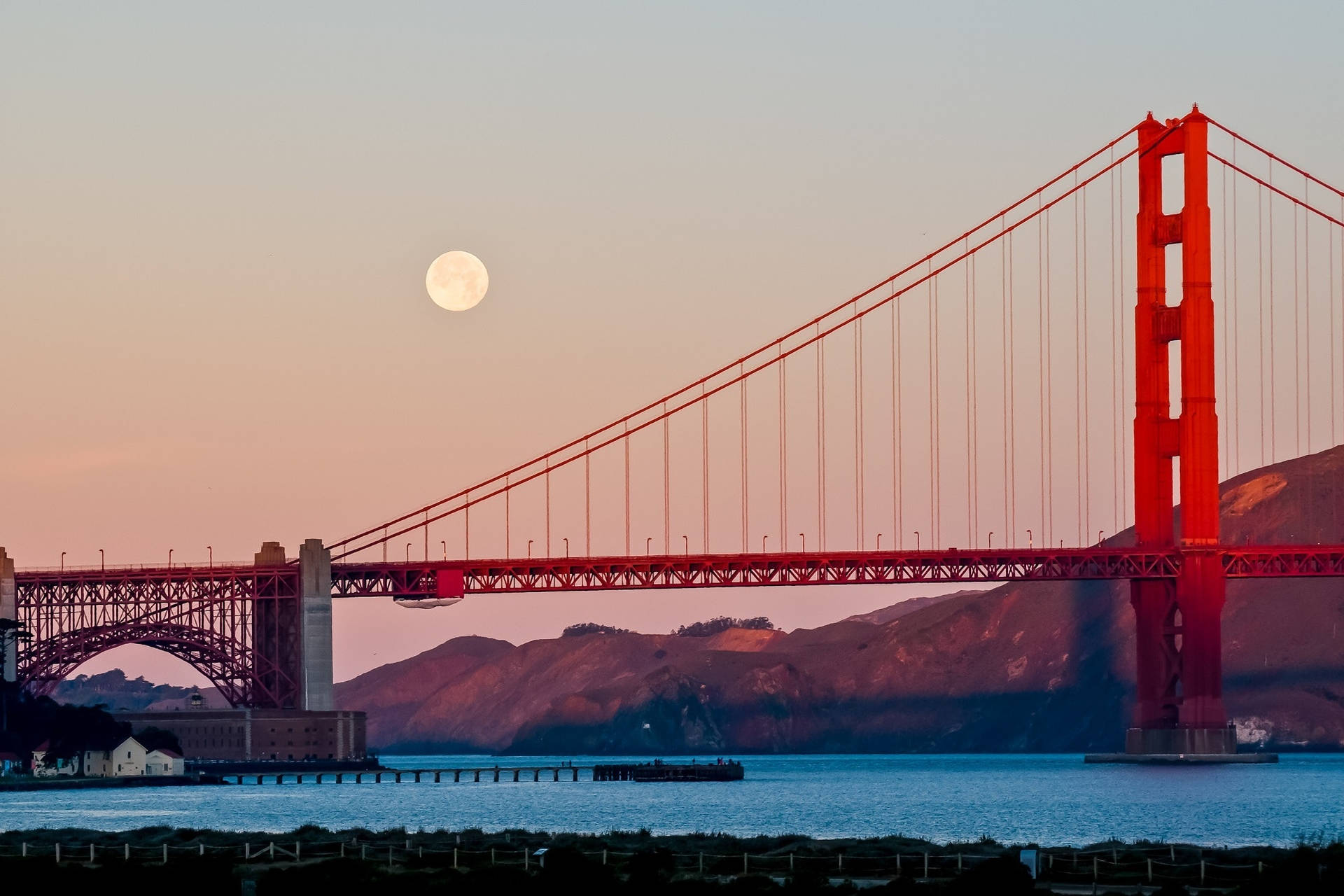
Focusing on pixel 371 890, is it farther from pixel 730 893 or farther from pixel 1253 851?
pixel 1253 851

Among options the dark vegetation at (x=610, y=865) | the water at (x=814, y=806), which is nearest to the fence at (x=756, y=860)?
the dark vegetation at (x=610, y=865)

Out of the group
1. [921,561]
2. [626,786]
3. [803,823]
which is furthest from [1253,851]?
[626,786]

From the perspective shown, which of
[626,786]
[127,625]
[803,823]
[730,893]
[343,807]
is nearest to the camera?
[730,893]

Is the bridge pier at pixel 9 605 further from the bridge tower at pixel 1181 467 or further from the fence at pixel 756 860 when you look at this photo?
the fence at pixel 756 860

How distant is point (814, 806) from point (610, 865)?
4662cm

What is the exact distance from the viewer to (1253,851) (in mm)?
50375

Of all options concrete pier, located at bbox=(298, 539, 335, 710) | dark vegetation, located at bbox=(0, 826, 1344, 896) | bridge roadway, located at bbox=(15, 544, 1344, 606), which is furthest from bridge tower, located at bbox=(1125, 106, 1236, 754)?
dark vegetation, located at bbox=(0, 826, 1344, 896)

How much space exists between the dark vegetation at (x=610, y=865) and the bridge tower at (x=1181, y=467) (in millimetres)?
54671

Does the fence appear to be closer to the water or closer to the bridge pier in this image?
the water

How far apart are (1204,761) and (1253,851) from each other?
6182 cm

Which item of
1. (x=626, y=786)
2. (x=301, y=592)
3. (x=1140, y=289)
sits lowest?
(x=626, y=786)

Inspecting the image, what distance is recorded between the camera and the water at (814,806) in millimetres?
72812

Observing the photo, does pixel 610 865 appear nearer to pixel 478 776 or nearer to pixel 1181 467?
pixel 1181 467

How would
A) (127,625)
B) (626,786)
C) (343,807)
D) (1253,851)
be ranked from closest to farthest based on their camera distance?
(1253,851) → (343,807) → (626,786) → (127,625)
